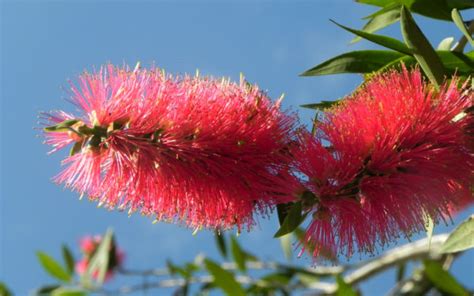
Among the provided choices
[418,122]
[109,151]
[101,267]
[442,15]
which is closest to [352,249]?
[418,122]

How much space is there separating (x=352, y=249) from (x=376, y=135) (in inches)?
13.8

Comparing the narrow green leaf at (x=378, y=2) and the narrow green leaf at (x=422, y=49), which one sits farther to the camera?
the narrow green leaf at (x=378, y=2)

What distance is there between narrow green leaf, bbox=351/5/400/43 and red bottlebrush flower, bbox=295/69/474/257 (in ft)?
1.80

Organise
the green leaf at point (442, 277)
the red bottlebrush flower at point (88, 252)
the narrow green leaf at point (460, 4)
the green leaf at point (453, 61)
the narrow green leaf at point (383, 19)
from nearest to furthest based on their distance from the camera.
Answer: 1. the green leaf at point (453, 61)
2. the narrow green leaf at point (460, 4)
3. the narrow green leaf at point (383, 19)
4. the green leaf at point (442, 277)
5. the red bottlebrush flower at point (88, 252)

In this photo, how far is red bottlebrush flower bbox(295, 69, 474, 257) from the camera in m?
1.72

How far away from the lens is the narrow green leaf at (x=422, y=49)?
1799mm

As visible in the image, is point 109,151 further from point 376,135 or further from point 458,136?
point 458,136

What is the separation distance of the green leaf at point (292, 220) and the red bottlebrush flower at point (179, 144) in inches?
1.4

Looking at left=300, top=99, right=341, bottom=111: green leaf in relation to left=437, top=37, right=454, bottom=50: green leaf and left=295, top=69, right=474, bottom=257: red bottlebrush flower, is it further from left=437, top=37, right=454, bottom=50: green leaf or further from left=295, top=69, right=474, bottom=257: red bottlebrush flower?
left=437, top=37, right=454, bottom=50: green leaf

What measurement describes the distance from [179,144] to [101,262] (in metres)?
2.85

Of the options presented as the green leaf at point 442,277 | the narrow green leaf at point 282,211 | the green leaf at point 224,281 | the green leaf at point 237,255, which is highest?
the green leaf at point 237,255

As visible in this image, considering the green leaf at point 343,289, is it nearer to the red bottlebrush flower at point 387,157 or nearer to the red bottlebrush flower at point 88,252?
the red bottlebrush flower at point 387,157

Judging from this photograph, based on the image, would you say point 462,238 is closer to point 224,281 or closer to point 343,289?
point 343,289

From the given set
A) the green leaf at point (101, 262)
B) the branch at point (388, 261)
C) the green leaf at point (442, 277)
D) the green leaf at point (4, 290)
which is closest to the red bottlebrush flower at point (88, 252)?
the green leaf at point (101, 262)
